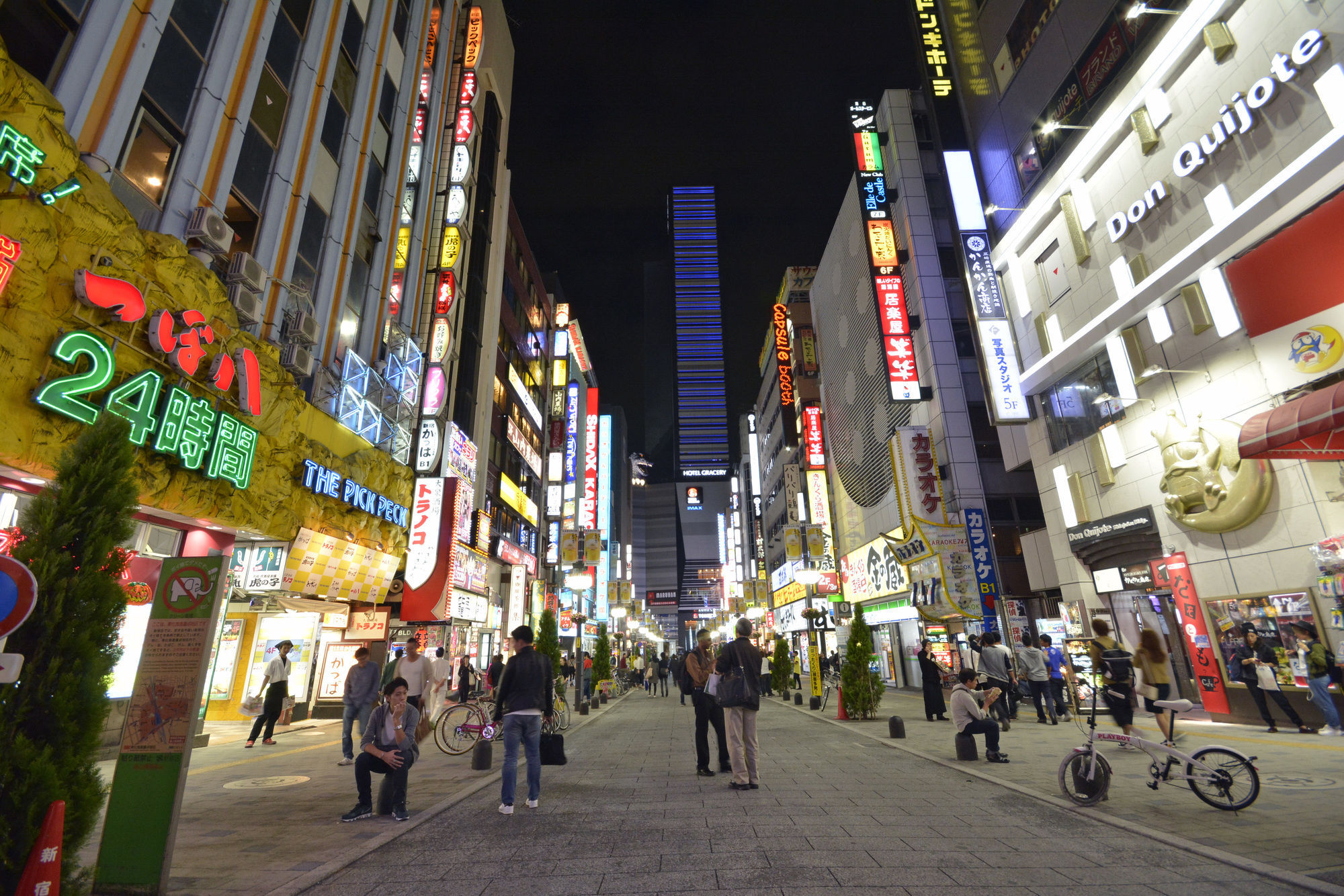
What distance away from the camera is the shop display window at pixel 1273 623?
1180 centimetres

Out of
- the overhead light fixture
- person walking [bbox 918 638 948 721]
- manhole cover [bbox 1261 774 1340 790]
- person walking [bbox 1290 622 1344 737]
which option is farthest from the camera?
person walking [bbox 918 638 948 721]

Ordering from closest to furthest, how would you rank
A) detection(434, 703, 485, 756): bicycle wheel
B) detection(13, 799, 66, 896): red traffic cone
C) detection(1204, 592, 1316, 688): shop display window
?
detection(13, 799, 66, 896): red traffic cone
detection(1204, 592, 1316, 688): shop display window
detection(434, 703, 485, 756): bicycle wheel

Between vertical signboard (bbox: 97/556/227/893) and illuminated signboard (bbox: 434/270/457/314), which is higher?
illuminated signboard (bbox: 434/270/457/314)

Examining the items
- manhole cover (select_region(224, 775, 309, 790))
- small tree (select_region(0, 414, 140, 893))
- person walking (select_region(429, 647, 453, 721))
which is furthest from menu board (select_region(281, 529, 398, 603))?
small tree (select_region(0, 414, 140, 893))

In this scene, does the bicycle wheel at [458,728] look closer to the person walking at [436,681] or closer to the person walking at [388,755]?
the person walking at [436,681]

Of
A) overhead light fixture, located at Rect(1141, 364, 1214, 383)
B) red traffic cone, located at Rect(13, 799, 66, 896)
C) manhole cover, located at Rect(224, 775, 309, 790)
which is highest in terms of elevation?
overhead light fixture, located at Rect(1141, 364, 1214, 383)

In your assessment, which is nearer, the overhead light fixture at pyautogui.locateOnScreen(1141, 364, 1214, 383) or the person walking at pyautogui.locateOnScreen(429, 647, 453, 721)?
the person walking at pyautogui.locateOnScreen(429, 647, 453, 721)

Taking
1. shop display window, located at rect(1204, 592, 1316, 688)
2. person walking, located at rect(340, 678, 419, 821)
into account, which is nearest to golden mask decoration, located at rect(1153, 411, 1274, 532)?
shop display window, located at rect(1204, 592, 1316, 688)

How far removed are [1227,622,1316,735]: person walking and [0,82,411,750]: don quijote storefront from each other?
55.9 feet

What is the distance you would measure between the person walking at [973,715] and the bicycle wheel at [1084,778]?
7.99 ft

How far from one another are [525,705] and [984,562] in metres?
21.0

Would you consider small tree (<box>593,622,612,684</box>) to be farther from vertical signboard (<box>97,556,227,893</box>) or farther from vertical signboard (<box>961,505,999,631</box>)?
vertical signboard (<box>97,556,227,893</box>)

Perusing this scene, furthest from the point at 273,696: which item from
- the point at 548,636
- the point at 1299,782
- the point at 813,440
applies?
the point at 813,440

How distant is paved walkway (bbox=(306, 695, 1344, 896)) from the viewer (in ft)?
15.1
